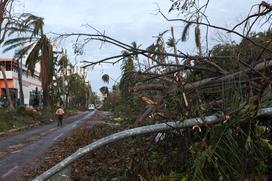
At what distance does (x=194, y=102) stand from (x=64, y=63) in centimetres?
8325

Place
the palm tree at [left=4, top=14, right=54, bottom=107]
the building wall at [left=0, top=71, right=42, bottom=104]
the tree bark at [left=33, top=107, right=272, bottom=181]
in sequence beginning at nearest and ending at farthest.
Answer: the tree bark at [left=33, top=107, right=272, bottom=181]
the palm tree at [left=4, top=14, right=54, bottom=107]
the building wall at [left=0, top=71, right=42, bottom=104]

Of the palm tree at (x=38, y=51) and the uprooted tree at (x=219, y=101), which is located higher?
the palm tree at (x=38, y=51)

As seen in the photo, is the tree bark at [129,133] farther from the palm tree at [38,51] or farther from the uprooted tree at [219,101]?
the palm tree at [38,51]

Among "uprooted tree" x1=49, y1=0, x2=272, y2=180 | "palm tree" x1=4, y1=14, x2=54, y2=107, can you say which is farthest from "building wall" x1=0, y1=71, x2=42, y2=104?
"uprooted tree" x1=49, y1=0, x2=272, y2=180

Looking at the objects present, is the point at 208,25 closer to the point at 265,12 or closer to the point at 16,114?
the point at 265,12

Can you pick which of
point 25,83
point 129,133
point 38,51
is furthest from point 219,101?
point 25,83

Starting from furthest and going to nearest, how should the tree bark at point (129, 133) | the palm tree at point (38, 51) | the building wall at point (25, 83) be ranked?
the building wall at point (25, 83) < the palm tree at point (38, 51) < the tree bark at point (129, 133)

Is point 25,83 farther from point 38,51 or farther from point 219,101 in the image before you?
point 219,101

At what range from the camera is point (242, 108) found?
4.74 metres

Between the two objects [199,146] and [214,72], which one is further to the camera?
[214,72]

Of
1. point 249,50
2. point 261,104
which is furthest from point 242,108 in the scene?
point 249,50

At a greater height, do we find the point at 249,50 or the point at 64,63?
the point at 64,63

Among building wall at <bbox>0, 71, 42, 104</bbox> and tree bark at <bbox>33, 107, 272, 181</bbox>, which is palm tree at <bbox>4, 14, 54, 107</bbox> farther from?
tree bark at <bbox>33, 107, 272, 181</bbox>

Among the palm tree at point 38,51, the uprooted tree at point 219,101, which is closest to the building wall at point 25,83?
the palm tree at point 38,51
